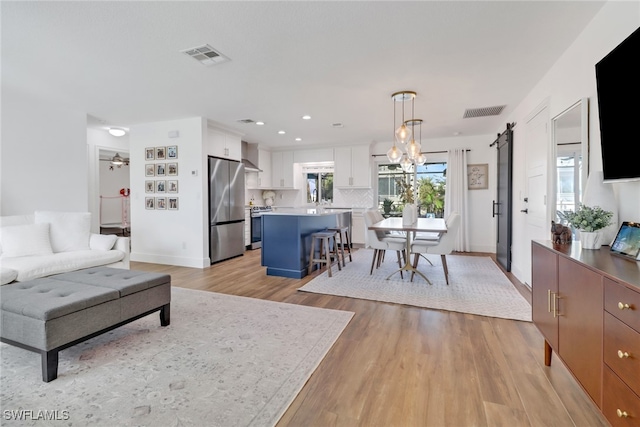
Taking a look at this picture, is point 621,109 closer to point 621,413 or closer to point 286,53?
point 621,413

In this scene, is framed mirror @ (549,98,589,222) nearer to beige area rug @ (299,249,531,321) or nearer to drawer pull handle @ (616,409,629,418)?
beige area rug @ (299,249,531,321)

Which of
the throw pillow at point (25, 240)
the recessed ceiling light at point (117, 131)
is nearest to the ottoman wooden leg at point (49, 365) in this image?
the throw pillow at point (25, 240)

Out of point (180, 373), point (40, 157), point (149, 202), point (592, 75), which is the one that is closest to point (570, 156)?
point (592, 75)

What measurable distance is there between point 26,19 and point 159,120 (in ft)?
9.70

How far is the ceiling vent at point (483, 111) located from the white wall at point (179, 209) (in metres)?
4.23

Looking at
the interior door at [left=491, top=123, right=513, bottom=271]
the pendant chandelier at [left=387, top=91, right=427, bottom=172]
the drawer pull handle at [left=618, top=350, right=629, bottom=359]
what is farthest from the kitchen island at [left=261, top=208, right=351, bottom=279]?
the drawer pull handle at [left=618, top=350, right=629, bottom=359]

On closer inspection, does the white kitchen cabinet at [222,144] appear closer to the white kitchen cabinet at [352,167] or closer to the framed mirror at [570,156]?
the white kitchen cabinet at [352,167]

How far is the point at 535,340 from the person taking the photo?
91.8 inches

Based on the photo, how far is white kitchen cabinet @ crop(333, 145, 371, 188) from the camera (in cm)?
686

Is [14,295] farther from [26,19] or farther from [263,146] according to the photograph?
[263,146]

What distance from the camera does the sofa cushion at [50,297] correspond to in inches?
70.7

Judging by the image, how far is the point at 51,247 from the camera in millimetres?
3408

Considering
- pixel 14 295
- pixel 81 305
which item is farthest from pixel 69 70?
pixel 81 305

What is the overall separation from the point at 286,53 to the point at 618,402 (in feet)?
9.92
